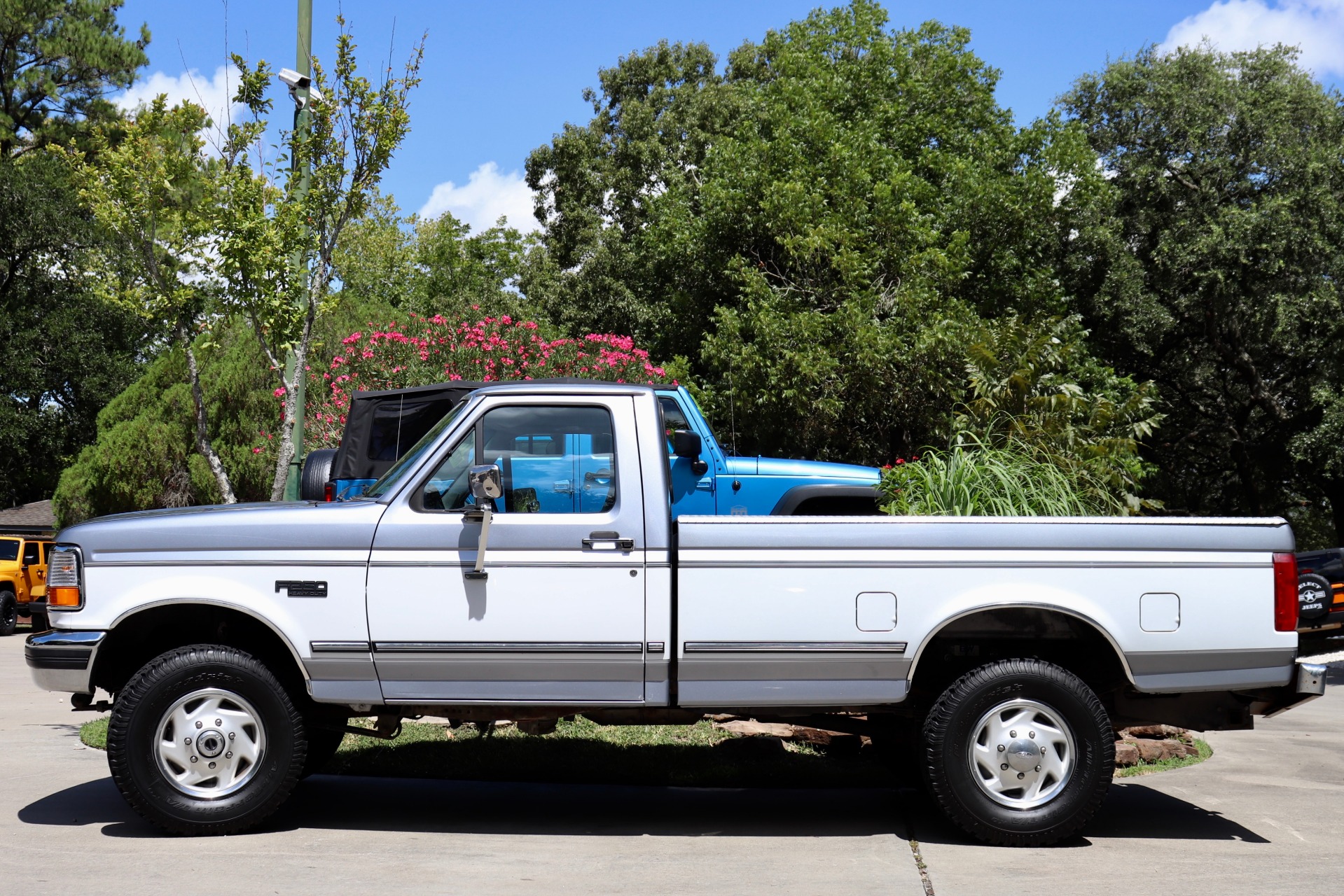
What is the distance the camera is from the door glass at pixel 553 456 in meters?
5.96

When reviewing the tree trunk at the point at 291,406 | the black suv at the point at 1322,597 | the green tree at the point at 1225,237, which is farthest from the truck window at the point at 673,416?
the green tree at the point at 1225,237

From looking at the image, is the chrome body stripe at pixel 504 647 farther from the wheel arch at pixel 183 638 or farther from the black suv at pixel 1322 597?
the black suv at pixel 1322 597

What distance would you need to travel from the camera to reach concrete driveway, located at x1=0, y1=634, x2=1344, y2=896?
208 inches

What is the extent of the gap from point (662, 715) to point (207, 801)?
2.20 meters

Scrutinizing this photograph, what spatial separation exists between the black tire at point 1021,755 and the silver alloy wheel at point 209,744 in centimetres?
325

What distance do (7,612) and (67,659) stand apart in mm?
16568

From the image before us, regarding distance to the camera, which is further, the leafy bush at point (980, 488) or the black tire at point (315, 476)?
the black tire at point (315, 476)

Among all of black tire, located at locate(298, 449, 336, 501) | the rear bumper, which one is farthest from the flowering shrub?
the rear bumper

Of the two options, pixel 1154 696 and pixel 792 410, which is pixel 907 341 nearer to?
pixel 792 410

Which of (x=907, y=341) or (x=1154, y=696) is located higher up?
(x=907, y=341)

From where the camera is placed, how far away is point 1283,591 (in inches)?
232

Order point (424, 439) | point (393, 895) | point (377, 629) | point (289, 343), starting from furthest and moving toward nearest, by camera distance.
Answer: point (289, 343), point (424, 439), point (377, 629), point (393, 895)

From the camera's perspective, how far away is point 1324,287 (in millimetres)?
21016

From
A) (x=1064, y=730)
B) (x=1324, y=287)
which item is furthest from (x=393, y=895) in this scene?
(x=1324, y=287)
